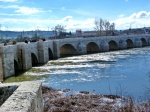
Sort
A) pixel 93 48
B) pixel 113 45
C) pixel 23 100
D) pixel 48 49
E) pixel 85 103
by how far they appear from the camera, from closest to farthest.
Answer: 1. pixel 23 100
2. pixel 85 103
3. pixel 48 49
4. pixel 93 48
5. pixel 113 45

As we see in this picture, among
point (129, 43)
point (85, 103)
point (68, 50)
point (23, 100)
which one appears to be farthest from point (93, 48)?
point (23, 100)

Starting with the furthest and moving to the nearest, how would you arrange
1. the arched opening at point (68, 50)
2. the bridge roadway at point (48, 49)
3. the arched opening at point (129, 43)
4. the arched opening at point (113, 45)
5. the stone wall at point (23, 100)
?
the arched opening at point (129, 43) → the arched opening at point (113, 45) → the arched opening at point (68, 50) → the bridge roadway at point (48, 49) → the stone wall at point (23, 100)

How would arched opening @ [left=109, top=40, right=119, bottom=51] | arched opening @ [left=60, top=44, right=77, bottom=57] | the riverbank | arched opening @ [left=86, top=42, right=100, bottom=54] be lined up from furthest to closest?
arched opening @ [left=109, top=40, right=119, bottom=51]
arched opening @ [left=86, top=42, right=100, bottom=54]
arched opening @ [left=60, top=44, right=77, bottom=57]
the riverbank

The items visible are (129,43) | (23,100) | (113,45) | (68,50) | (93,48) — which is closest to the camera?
(23,100)

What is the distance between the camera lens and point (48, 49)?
47.3 metres

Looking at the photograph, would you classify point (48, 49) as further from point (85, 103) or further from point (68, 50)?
point (85, 103)

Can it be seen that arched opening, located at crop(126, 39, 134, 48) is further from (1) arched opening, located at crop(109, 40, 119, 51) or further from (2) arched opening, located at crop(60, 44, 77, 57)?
(2) arched opening, located at crop(60, 44, 77, 57)

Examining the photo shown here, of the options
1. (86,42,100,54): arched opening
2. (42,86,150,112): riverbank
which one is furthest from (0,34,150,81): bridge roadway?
(42,86,150,112): riverbank

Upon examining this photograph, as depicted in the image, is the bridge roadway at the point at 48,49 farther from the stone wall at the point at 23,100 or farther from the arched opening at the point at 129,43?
the stone wall at the point at 23,100

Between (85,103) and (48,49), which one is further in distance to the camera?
(48,49)

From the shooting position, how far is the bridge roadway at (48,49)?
1167 inches

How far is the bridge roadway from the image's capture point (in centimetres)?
2964

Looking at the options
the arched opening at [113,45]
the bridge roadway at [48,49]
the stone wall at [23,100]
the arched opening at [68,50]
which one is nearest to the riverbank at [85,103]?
the bridge roadway at [48,49]

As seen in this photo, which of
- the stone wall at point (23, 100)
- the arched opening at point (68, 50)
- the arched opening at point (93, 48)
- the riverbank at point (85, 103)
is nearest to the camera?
the stone wall at point (23, 100)
